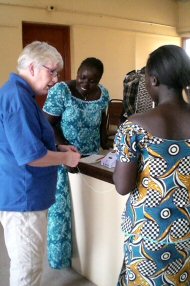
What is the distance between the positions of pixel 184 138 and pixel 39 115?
0.57 m

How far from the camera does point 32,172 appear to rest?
4.42 feet

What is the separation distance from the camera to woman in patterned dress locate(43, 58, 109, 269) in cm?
193

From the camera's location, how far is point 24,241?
1.39m

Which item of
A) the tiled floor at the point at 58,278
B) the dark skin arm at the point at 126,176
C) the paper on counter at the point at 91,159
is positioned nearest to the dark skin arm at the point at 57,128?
the paper on counter at the point at 91,159

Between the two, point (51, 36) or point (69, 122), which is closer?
point (69, 122)

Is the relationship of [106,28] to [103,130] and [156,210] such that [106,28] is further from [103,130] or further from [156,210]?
[156,210]

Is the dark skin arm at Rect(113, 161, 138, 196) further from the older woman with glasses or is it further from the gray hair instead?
the gray hair

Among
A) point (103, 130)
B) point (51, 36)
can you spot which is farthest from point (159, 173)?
point (51, 36)

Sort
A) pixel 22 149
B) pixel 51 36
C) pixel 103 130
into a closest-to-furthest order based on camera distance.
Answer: pixel 22 149 < pixel 103 130 < pixel 51 36

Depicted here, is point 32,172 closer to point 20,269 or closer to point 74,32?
point 20,269

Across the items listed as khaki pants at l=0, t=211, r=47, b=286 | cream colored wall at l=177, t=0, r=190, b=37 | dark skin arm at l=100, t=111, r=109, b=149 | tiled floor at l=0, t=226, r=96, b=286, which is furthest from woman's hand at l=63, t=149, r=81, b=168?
cream colored wall at l=177, t=0, r=190, b=37

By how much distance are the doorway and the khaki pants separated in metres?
3.15

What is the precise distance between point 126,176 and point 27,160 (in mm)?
391

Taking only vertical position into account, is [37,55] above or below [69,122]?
above
